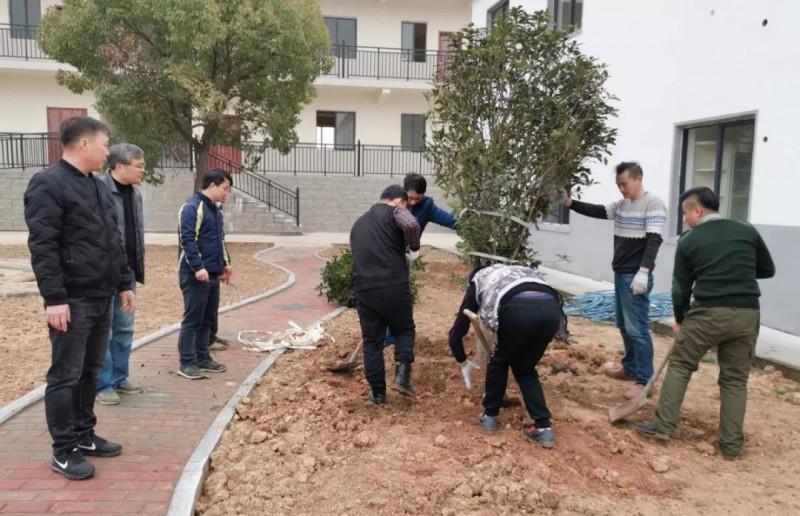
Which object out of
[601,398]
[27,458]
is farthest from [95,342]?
[601,398]

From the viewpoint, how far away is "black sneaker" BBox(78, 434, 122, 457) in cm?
374

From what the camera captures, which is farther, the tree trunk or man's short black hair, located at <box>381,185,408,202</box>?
the tree trunk

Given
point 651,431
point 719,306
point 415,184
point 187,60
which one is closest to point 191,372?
point 415,184

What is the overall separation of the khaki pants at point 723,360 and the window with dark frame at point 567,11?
9.04 meters

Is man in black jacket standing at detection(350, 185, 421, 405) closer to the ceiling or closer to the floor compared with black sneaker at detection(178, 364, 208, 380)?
closer to the ceiling

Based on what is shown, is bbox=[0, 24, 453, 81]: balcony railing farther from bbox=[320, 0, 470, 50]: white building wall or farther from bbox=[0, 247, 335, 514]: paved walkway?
bbox=[0, 247, 335, 514]: paved walkway

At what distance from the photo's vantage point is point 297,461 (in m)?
3.81

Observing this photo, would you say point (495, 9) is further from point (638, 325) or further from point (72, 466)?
point (72, 466)

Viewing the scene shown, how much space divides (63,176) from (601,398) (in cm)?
424

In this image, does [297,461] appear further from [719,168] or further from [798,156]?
[719,168]

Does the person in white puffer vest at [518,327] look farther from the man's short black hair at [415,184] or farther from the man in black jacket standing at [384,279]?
the man's short black hair at [415,184]

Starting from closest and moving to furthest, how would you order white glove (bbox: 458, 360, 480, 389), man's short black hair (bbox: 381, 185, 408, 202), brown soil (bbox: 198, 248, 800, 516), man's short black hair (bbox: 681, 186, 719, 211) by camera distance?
brown soil (bbox: 198, 248, 800, 516) < man's short black hair (bbox: 681, 186, 719, 211) < man's short black hair (bbox: 381, 185, 408, 202) < white glove (bbox: 458, 360, 480, 389)

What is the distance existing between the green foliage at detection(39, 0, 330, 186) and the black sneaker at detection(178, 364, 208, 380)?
26.3ft

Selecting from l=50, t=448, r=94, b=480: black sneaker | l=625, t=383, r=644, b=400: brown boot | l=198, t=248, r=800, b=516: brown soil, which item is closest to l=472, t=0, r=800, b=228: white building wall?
l=198, t=248, r=800, b=516: brown soil
